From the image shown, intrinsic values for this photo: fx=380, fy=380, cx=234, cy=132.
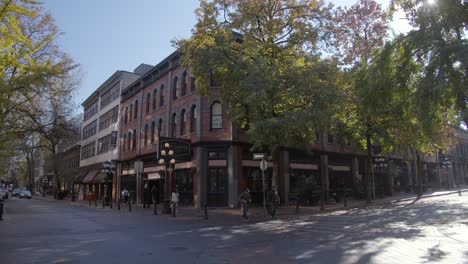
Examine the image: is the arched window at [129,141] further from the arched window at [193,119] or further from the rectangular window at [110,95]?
the arched window at [193,119]

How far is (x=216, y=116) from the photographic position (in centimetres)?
2883

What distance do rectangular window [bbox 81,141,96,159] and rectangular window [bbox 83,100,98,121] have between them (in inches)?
186

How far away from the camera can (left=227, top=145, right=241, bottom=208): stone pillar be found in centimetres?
2694

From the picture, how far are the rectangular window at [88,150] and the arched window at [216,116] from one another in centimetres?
3146

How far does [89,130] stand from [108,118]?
11167mm

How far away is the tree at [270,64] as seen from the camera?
19.2 metres

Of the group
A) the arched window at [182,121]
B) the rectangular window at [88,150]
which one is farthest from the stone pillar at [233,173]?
the rectangular window at [88,150]

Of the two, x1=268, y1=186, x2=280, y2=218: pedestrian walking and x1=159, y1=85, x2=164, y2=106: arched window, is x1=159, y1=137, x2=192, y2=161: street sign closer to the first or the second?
x1=159, y1=85, x2=164, y2=106: arched window

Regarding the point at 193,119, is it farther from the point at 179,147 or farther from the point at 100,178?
the point at 100,178

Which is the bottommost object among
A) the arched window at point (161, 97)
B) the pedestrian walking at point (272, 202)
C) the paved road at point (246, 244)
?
the paved road at point (246, 244)

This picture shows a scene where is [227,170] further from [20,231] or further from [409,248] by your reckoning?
[409,248]

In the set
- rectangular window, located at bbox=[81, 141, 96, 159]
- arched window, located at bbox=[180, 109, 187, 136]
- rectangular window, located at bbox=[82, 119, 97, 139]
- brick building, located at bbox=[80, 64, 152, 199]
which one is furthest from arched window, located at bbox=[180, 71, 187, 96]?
rectangular window, located at bbox=[82, 119, 97, 139]

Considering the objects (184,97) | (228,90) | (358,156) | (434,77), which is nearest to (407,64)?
(434,77)

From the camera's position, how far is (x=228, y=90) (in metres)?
22.0
